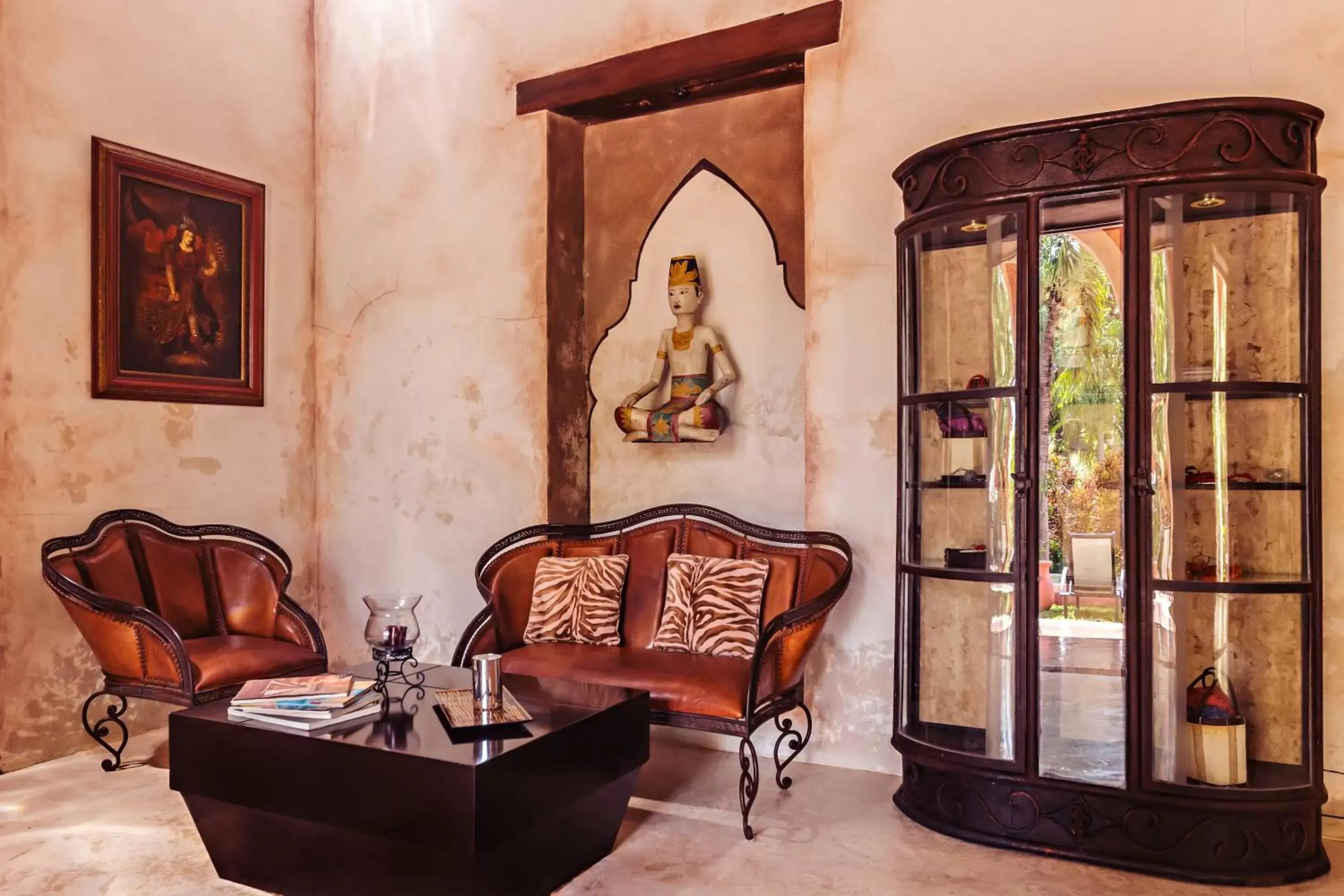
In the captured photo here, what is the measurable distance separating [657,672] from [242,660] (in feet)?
5.52

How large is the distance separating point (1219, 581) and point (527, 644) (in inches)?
99.8

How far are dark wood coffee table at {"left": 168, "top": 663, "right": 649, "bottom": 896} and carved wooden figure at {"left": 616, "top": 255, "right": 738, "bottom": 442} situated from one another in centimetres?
162

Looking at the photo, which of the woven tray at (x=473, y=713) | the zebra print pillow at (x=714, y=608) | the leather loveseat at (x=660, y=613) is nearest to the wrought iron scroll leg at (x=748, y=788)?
the leather loveseat at (x=660, y=613)

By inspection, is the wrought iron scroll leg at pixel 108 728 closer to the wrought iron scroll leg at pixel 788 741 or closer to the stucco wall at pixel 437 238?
the stucco wall at pixel 437 238

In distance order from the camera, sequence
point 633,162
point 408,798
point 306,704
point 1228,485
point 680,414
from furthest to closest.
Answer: point 633,162, point 680,414, point 1228,485, point 306,704, point 408,798

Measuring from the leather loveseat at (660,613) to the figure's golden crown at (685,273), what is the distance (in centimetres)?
103

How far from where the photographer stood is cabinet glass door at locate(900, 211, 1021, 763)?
3.18 metres

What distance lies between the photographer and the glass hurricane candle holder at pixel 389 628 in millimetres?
3084

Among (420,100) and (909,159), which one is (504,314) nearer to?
(420,100)

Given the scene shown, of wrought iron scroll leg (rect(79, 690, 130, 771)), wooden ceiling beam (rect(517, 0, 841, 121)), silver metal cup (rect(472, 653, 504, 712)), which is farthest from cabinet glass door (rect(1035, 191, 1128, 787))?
wrought iron scroll leg (rect(79, 690, 130, 771))

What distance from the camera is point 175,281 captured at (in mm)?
4719

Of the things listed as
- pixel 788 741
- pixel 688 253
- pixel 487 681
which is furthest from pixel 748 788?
pixel 688 253

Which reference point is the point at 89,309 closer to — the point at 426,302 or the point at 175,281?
the point at 175,281

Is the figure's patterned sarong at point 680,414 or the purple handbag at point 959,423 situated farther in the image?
A: the figure's patterned sarong at point 680,414
